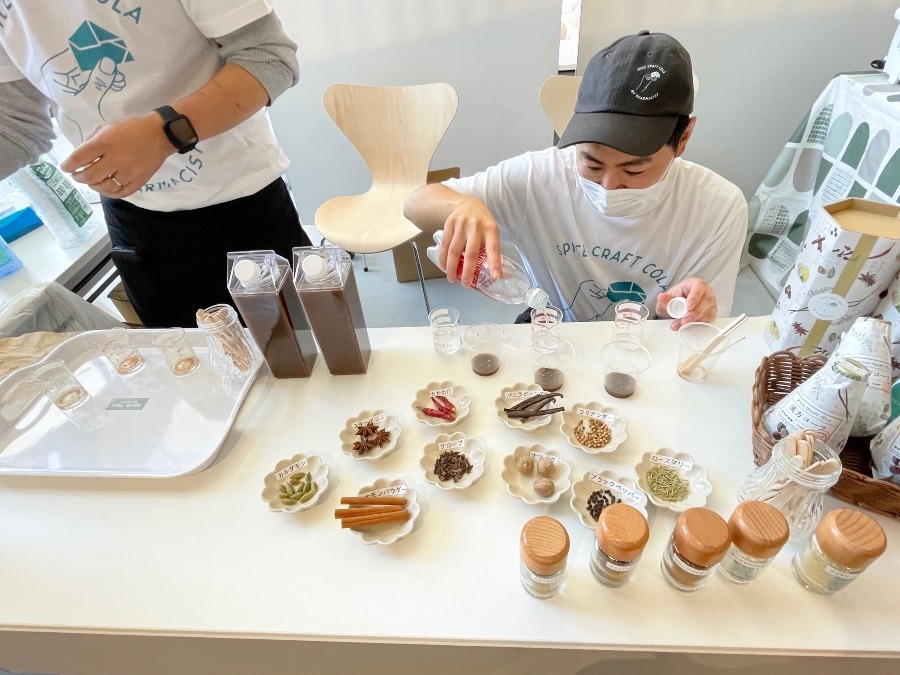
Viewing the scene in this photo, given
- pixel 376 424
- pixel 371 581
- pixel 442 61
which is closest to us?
pixel 371 581

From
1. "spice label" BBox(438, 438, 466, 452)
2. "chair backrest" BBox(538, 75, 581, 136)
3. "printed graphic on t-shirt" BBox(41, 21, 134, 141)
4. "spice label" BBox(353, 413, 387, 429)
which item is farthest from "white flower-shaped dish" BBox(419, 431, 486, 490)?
"chair backrest" BBox(538, 75, 581, 136)

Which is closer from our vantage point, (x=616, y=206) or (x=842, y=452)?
(x=842, y=452)

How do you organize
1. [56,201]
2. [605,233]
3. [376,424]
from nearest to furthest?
[376,424] < [605,233] < [56,201]

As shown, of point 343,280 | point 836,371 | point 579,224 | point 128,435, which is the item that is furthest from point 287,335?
point 836,371

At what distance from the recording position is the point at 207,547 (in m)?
0.71

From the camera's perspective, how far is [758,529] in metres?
0.54

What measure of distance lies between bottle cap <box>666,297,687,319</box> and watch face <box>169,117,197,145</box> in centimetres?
99

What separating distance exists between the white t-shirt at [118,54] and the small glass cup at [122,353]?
0.38m

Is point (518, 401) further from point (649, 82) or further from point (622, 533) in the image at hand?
point (649, 82)

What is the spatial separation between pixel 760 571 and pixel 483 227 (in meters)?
0.69

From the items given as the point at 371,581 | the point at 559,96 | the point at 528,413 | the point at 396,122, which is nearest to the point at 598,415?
the point at 528,413

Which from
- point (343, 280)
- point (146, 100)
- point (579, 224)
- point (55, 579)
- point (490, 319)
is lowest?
point (490, 319)

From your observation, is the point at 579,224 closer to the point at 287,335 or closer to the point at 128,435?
the point at 287,335

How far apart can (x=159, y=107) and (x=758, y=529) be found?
119 centimetres
